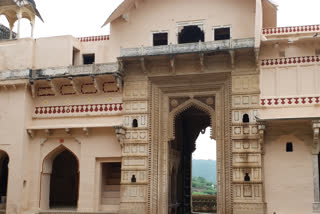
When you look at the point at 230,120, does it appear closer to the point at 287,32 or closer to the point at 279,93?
the point at 279,93

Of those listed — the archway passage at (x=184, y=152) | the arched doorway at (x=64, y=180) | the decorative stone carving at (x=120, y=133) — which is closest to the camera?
the decorative stone carving at (x=120, y=133)

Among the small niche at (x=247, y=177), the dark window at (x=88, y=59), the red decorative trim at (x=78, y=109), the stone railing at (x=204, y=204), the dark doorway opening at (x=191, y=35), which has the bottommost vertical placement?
the stone railing at (x=204, y=204)

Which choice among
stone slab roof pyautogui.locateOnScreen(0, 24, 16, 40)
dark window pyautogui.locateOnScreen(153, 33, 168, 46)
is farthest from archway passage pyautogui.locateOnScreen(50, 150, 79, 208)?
stone slab roof pyautogui.locateOnScreen(0, 24, 16, 40)

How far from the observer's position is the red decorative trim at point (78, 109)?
17094 millimetres

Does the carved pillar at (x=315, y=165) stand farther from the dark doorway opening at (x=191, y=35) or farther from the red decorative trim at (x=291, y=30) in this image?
the dark doorway opening at (x=191, y=35)

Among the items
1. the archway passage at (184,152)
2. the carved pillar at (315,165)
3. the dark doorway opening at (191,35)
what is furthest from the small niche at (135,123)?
the carved pillar at (315,165)

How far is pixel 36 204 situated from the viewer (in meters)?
17.3

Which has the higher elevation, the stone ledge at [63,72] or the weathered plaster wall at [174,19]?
the weathered plaster wall at [174,19]

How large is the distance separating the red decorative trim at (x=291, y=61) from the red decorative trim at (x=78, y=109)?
18.8ft

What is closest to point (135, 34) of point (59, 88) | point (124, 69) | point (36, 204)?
point (124, 69)

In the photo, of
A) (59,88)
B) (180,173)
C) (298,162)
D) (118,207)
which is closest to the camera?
(298,162)

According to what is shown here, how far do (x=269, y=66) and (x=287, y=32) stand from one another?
143cm

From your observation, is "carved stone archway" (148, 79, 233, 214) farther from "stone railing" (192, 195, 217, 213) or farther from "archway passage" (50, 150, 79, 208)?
"stone railing" (192, 195, 217, 213)

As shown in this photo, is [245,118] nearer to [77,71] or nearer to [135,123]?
[135,123]
